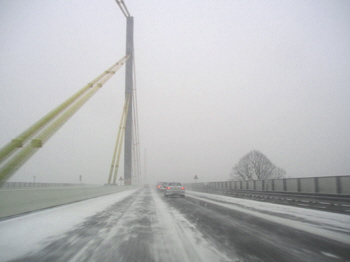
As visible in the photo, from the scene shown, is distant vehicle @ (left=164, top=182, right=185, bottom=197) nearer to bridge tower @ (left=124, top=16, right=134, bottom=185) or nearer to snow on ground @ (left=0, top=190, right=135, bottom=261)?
snow on ground @ (left=0, top=190, right=135, bottom=261)

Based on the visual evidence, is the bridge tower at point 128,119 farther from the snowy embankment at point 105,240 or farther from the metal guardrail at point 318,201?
the snowy embankment at point 105,240

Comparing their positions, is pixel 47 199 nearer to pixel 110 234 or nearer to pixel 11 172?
pixel 11 172

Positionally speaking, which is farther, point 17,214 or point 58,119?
point 58,119

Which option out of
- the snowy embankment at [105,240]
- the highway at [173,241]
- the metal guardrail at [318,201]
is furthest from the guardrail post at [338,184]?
the snowy embankment at [105,240]

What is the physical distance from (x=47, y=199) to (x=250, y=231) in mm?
9161

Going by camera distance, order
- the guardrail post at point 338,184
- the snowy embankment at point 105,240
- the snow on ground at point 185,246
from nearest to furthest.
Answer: the snow on ground at point 185,246 < the snowy embankment at point 105,240 < the guardrail post at point 338,184

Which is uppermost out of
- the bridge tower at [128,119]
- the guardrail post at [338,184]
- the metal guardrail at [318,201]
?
the bridge tower at [128,119]

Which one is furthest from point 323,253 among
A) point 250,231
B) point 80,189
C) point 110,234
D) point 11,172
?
point 80,189

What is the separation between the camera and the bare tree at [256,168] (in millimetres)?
64375

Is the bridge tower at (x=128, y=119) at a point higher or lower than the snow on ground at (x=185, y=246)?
higher

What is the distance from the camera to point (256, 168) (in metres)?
65.9

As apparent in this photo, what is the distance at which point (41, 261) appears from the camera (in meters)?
4.35

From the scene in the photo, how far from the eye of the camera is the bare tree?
211ft

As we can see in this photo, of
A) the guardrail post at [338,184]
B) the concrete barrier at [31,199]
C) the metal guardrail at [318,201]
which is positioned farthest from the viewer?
the guardrail post at [338,184]
